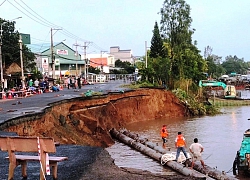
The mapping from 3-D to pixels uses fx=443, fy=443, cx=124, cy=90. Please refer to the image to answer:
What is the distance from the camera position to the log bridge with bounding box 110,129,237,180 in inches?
633

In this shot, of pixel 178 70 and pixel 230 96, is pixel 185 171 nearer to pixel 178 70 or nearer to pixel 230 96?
pixel 178 70

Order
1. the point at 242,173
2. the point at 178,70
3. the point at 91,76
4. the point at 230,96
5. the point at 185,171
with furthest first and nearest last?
1. the point at 91,76
2. the point at 230,96
3. the point at 178,70
4. the point at 242,173
5. the point at 185,171

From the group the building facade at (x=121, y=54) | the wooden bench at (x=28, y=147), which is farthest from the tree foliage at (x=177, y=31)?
the building facade at (x=121, y=54)

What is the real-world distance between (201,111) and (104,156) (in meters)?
38.2

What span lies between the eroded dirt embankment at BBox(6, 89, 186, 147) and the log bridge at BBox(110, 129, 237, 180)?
Answer: 121cm

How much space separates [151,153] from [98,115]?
10852mm

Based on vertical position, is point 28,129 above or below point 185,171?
above

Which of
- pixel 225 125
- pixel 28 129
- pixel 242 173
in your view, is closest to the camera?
pixel 242 173

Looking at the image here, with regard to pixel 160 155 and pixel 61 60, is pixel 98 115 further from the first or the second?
pixel 61 60

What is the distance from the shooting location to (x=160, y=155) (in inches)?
837

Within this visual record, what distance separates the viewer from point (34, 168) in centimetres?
1132

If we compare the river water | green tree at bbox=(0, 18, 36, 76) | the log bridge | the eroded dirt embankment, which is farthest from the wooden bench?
green tree at bbox=(0, 18, 36, 76)

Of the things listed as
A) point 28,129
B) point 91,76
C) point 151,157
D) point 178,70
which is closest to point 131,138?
point 151,157

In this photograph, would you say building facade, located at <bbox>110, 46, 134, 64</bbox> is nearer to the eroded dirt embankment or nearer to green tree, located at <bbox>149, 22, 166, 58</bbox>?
green tree, located at <bbox>149, 22, 166, 58</bbox>
